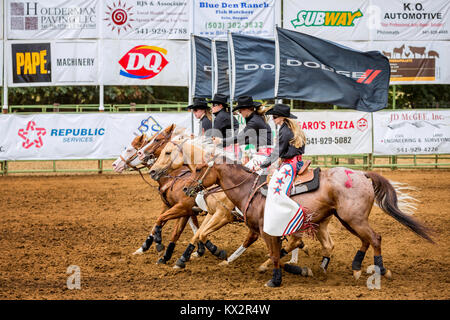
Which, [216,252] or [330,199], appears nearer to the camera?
[330,199]

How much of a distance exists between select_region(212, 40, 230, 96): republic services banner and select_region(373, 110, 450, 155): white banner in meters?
8.33

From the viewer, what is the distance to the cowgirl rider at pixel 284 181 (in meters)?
6.64

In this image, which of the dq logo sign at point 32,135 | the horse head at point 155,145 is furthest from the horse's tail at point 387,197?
the dq logo sign at point 32,135

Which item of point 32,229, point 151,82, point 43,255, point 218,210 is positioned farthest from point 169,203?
point 151,82

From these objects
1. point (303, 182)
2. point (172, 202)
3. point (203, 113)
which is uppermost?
point (203, 113)

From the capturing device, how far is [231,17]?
18500mm

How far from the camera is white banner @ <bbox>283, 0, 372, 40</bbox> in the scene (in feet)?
62.0

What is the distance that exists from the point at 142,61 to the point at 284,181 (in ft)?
42.1

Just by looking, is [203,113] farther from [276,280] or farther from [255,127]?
[276,280]

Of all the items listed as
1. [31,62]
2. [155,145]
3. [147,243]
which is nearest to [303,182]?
[155,145]

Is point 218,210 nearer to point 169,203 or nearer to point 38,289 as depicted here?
→ point 169,203

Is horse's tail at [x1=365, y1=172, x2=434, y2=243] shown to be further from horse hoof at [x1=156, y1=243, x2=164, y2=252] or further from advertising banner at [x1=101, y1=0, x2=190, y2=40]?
advertising banner at [x1=101, y1=0, x2=190, y2=40]

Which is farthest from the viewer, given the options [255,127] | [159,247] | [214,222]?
[159,247]

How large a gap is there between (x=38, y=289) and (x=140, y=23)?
1359cm
